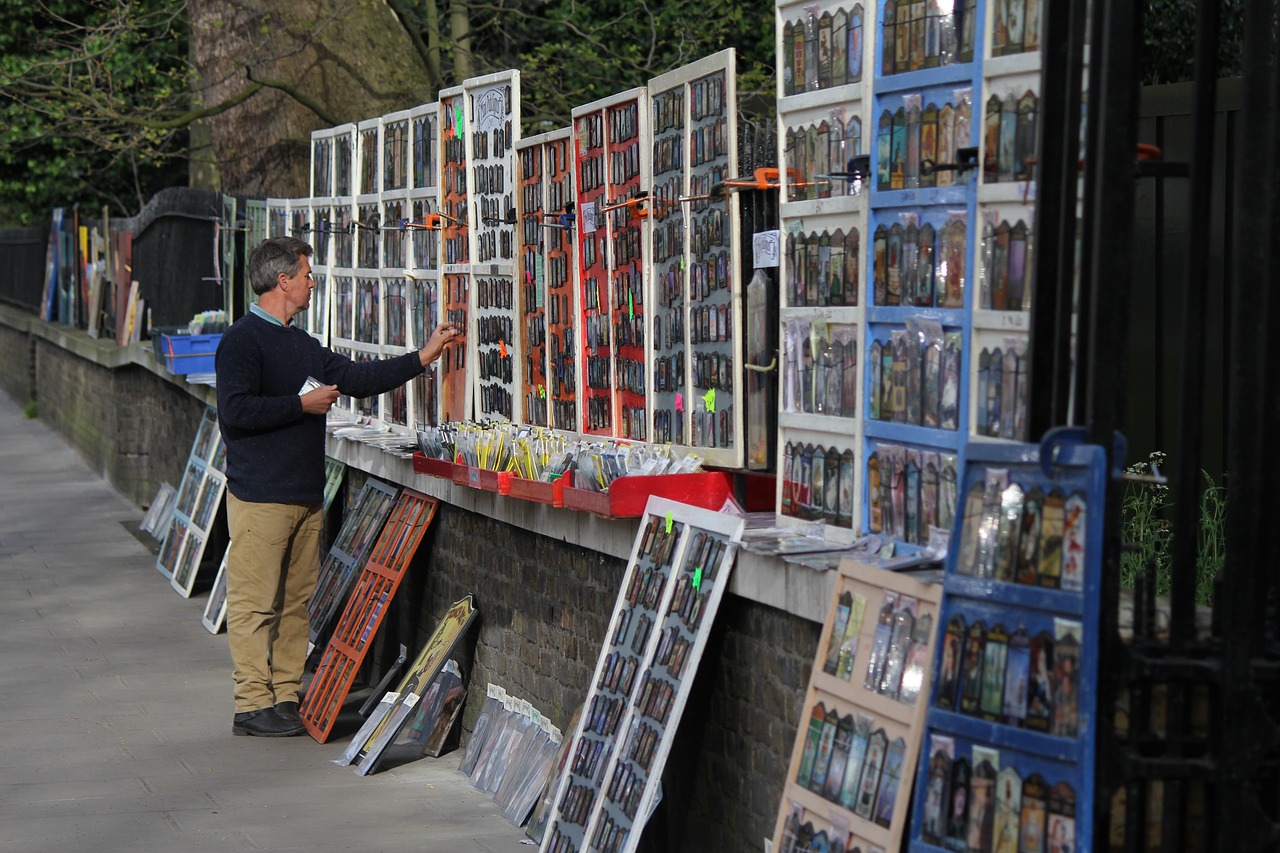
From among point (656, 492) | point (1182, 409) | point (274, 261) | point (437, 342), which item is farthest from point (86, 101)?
point (1182, 409)

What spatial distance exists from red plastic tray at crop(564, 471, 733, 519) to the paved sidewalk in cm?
137

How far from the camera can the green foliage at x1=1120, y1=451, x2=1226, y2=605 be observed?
6.40 metres

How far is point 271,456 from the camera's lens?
334 inches

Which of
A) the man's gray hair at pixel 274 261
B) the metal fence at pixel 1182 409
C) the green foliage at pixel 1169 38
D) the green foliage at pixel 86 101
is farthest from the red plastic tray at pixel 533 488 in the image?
the green foliage at pixel 86 101

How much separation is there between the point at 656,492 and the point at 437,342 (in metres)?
2.72

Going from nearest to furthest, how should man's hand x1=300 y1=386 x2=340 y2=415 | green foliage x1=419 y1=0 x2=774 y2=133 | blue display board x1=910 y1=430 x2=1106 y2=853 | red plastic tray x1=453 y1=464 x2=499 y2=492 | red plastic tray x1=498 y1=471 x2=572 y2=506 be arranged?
1. blue display board x1=910 y1=430 x2=1106 y2=853
2. red plastic tray x1=498 y1=471 x2=572 y2=506
3. red plastic tray x1=453 y1=464 x2=499 y2=492
4. man's hand x1=300 y1=386 x2=340 y2=415
5. green foliage x1=419 y1=0 x2=774 y2=133

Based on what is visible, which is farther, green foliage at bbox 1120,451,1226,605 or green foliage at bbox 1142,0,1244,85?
green foliage at bbox 1142,0,1244,85

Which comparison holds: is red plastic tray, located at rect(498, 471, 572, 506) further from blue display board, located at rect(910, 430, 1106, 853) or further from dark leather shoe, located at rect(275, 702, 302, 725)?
blue display board, located at rect(910, 430, 1106, 853)

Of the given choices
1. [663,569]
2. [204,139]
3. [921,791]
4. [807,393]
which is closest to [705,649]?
[663,569]

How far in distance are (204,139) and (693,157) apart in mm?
13173

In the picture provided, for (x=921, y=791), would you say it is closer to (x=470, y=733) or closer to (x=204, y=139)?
(x=470, y=733)

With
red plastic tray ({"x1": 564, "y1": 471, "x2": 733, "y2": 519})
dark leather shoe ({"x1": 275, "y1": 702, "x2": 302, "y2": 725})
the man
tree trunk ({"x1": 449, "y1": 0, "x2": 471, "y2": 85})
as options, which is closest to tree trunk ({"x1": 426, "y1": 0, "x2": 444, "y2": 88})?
tree trunk ({"x1": 449, "y1": 0, "x2": 471, "y2": 85})

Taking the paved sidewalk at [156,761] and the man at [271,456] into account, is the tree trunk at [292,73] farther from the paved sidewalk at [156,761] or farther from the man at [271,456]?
the man at [271,456]

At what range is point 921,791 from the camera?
14.0ft
